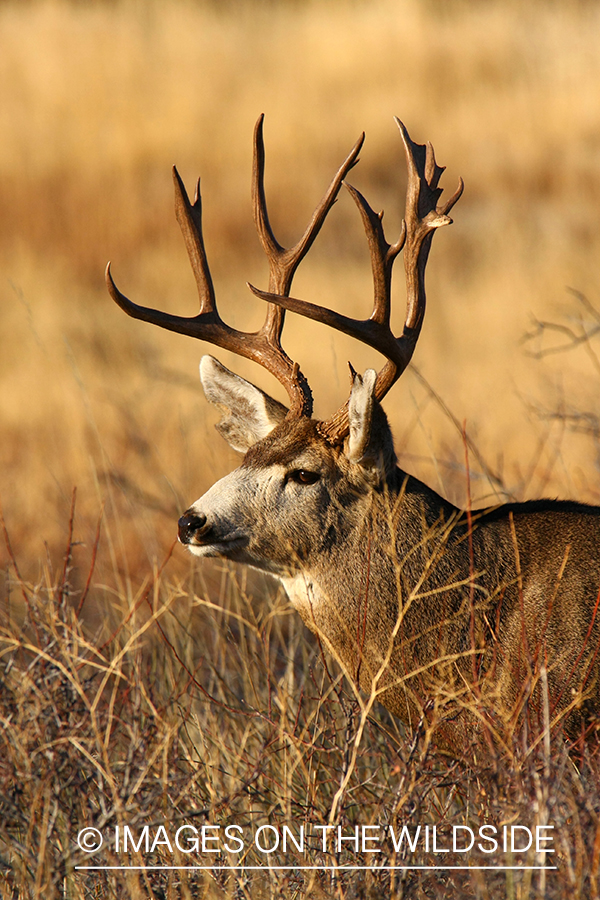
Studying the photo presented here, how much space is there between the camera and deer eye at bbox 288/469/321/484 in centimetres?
417

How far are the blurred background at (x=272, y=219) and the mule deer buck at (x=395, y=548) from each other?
5.72 ft

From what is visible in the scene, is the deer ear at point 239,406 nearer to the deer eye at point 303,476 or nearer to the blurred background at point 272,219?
the deer eye at point 303,476

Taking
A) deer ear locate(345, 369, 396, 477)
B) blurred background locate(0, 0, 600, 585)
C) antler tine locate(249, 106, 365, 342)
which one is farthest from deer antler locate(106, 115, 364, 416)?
blurred background locate(0, 0, 600, 585)

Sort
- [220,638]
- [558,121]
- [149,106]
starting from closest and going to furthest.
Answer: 1. [220,638]
2. [558,121]
3. [149,106]

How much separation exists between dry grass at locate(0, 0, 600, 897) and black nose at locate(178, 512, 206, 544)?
22cm

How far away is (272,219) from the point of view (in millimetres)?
18781

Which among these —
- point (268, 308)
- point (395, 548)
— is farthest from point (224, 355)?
point (395, 548)

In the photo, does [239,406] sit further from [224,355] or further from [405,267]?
[224,355]

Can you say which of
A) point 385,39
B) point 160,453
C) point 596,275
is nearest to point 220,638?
point 160,453

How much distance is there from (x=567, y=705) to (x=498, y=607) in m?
0.41

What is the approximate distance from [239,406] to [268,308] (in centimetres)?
44

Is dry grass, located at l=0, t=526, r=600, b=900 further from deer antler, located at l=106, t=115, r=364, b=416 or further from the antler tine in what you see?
the antler tine

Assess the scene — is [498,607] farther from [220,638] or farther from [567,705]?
[220,638]

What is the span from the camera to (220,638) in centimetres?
513
